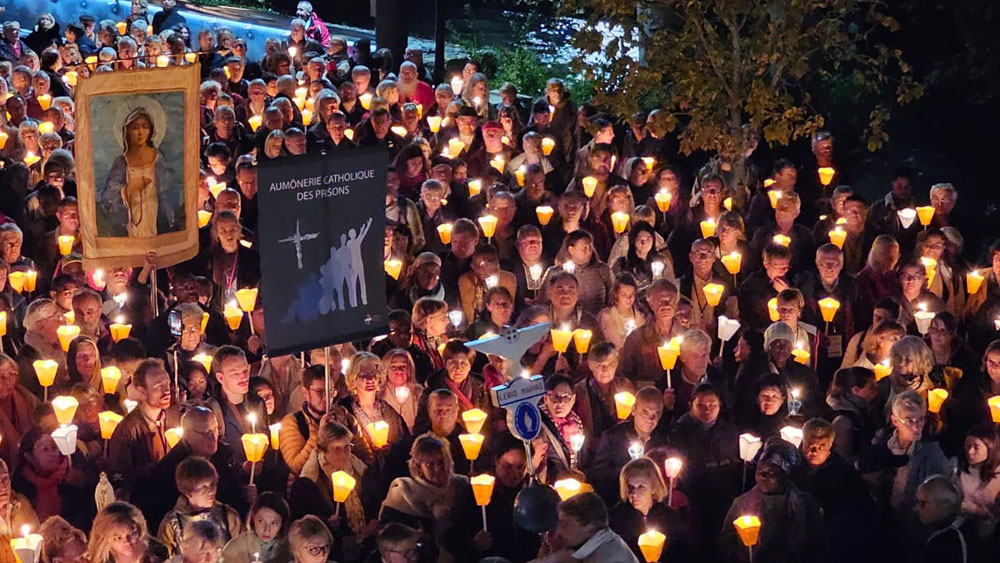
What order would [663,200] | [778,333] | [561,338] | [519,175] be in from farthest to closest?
1. [519,175]
2. [663,200]
3. [561,338]
4. [778,333]

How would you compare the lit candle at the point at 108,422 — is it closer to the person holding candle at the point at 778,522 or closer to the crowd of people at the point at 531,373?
the crowd of people at the point at 531,373

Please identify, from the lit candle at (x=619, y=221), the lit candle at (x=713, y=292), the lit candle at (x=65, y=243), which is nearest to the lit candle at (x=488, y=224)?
the lit candle at (x=619, y=221)

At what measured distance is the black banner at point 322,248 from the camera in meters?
8.37

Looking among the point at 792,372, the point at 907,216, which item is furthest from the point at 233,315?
the point at 907,216

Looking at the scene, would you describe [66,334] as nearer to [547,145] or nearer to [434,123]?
[547,145]

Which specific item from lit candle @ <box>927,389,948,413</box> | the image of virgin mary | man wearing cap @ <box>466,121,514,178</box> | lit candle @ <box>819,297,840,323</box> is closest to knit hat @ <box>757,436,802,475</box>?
lit candle @ <box>927,389,948,413</box>

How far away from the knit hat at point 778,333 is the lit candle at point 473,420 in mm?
2160

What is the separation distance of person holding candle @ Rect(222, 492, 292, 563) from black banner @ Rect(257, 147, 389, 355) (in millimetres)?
888

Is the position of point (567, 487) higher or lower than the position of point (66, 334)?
higher

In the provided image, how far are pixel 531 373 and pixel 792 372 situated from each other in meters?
1.65

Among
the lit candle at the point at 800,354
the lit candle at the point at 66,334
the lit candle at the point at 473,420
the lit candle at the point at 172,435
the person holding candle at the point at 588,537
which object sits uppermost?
the person holding candle at the point at 588,537

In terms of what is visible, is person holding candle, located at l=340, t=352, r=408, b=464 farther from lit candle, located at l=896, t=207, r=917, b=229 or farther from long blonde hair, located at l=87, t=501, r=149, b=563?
lit candle, located at l=896, t=207, r=917, b=229

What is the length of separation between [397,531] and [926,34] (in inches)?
559

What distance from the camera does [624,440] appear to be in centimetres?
929
